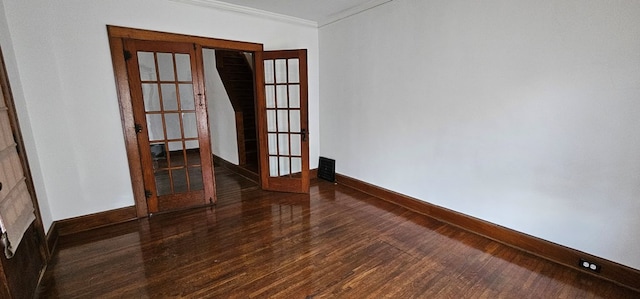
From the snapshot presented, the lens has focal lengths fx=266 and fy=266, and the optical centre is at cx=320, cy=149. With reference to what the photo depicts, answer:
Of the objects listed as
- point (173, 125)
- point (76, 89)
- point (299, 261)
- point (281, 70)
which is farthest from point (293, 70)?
point (299, 261)

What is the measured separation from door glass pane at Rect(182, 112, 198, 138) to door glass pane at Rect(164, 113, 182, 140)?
0.26 feet

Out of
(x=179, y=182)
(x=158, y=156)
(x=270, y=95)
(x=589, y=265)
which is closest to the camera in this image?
(x=589, y=265)

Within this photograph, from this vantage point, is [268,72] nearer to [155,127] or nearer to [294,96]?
[294,96]

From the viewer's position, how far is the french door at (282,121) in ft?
12.8

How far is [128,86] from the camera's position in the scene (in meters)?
3.00

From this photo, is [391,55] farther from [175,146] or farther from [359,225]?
[175,146]

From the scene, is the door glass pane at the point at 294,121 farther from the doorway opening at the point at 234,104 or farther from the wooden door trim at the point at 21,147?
the wooden door trim at the point at 21,147

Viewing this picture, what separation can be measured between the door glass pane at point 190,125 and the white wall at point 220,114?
4.63 ft

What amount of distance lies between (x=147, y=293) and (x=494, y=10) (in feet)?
12.5

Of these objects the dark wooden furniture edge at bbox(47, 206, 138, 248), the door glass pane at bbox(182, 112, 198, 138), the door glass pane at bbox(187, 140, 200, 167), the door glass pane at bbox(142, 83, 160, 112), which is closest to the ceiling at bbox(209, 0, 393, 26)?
the door glass pane at bbox(142, 83, 160, 112)

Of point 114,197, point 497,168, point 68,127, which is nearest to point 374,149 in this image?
point 497,168

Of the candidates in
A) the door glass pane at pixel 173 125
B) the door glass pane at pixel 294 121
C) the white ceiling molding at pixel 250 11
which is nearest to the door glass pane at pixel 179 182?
the door glass pane at pixel 173 125

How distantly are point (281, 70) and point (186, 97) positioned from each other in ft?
4.74

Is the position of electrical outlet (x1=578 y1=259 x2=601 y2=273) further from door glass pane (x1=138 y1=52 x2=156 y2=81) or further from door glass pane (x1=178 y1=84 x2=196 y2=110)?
door glass pane (x1=138 y1=52 x2=156 y2=81)
